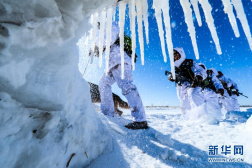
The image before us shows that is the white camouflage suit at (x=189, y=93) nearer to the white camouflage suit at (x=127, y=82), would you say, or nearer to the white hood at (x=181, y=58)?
the white hood at (x=181, y=58)

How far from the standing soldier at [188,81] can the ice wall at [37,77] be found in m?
5.15

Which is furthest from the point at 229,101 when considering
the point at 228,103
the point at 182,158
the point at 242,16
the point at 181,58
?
the point at 242,16

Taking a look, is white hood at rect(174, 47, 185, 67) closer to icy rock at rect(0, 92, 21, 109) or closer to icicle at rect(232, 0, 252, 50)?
icicle at rect(232, 0, 252, 50)

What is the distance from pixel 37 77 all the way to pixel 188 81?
600cm

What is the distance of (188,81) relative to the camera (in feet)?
19.2

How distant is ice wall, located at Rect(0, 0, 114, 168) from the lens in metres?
0.49

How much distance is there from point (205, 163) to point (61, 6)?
5.56ft

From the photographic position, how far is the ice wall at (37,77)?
0.49 m

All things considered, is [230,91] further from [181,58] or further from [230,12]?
[230,12]

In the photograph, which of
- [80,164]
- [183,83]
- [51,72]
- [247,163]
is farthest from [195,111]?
[51,72]

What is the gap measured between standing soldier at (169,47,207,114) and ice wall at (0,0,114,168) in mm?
5152

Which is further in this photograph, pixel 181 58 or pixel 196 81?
pixel 181 58

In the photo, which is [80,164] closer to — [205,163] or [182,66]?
[205,163]

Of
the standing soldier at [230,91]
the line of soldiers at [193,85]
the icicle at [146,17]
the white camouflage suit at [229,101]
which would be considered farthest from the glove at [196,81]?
the standing soldier at [230,91]
